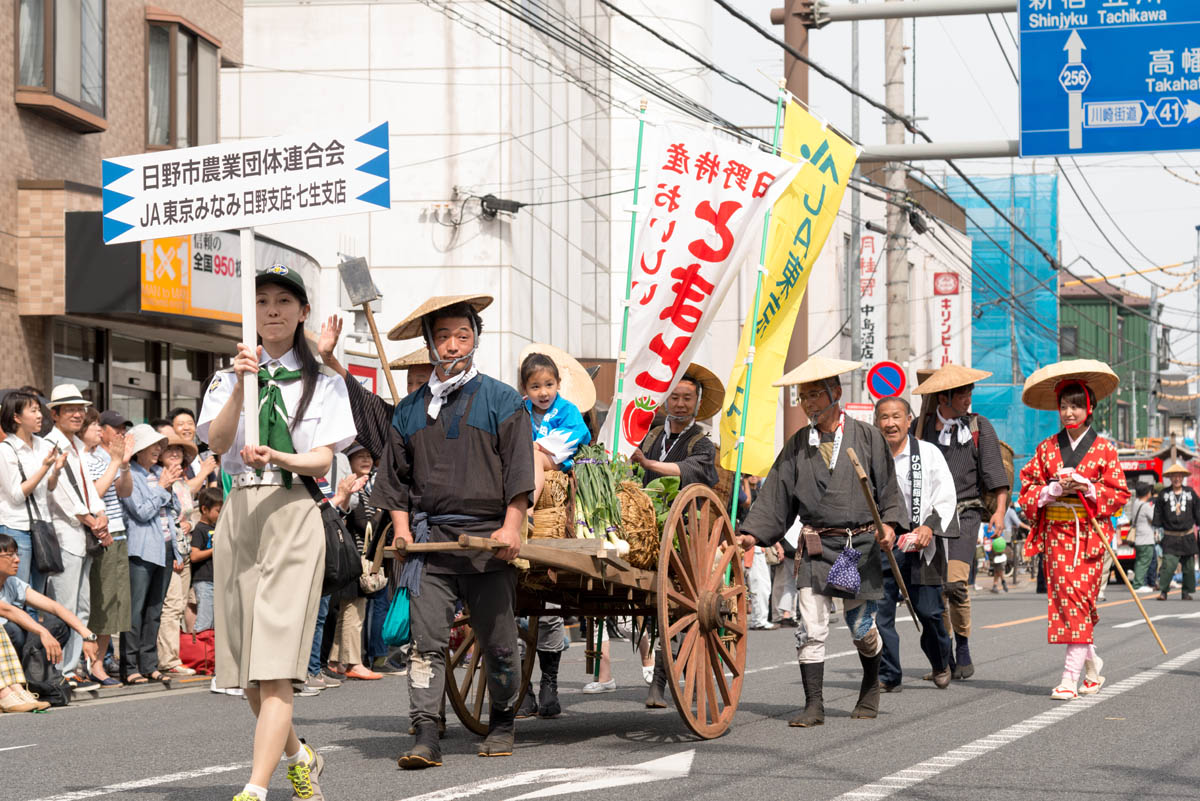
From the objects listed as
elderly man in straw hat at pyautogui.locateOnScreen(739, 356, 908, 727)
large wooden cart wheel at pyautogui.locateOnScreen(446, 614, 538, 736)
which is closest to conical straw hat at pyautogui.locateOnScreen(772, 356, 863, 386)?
elderly man in straw hat at pyautogui.locateOnScreen(739, 356, 908, 727)

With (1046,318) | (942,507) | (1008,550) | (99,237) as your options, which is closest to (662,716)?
(942,507)

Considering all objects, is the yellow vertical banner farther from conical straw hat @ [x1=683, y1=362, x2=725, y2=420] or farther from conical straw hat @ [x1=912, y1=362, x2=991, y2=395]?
conical straw hat @ [x1=912, y1=362, x2=991, y2=395]

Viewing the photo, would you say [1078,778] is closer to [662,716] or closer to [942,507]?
[662,716]

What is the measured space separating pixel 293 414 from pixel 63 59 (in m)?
13.6

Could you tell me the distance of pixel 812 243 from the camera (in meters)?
10.2

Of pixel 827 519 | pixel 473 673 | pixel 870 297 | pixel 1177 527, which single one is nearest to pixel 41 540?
pixel 473 673

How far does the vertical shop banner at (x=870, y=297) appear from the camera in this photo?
121 ft

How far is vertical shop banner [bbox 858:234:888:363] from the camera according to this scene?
37.0 m

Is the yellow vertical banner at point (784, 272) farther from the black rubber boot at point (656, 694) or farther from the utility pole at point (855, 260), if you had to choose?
the utility pole at point (855, 260)

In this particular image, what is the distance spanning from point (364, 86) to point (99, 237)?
1249cm

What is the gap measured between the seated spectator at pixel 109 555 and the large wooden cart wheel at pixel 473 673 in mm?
3187

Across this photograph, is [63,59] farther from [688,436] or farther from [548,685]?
[548,685]

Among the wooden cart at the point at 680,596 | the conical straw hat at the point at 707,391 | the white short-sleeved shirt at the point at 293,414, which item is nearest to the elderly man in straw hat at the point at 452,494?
the wooden cart at the point at 680,596

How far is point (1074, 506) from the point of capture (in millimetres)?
10477
